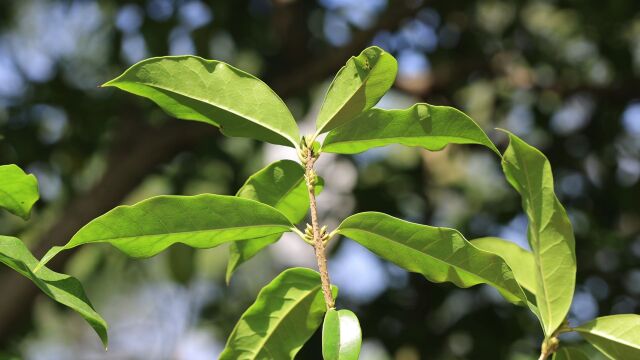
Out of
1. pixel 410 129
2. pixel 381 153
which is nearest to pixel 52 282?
pixel 410 129

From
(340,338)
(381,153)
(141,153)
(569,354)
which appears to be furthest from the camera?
(381,153)

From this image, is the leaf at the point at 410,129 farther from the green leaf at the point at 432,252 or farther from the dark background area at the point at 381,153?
the dark background area at the point at 381,153

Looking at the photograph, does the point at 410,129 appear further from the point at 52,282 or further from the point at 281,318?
the point at 52,282

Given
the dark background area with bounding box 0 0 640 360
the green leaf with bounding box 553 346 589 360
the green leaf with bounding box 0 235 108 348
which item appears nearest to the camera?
the green leaf with bounding box 0 235 108 348

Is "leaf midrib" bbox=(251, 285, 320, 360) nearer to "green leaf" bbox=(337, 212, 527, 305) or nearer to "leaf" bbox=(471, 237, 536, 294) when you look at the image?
"green leaf" bbox=(337, 212, 527, 305)

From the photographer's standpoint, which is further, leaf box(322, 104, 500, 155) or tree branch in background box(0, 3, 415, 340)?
tree branch in background box(0, 3, 415, 340)

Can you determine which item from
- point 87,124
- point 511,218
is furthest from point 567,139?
point 87,124

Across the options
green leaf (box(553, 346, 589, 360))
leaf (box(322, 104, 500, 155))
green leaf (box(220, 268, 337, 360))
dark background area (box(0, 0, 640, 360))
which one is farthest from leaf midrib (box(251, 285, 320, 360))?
dark background area (box(0, 0, 640, 360))
